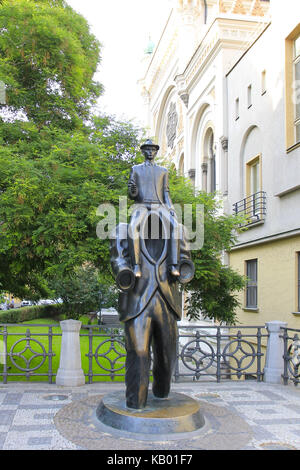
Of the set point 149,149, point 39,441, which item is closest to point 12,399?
point 39,441

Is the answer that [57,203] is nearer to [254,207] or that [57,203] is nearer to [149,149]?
[149,149]

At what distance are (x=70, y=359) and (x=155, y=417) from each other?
3.71m

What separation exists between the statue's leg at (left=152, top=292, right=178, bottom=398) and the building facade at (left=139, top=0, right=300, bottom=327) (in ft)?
27.9

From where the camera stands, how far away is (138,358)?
540 cm

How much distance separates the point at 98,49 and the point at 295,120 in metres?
6.88

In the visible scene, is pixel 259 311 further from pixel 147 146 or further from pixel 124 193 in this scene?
pixel 147 146

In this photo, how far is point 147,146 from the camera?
6.16 metres

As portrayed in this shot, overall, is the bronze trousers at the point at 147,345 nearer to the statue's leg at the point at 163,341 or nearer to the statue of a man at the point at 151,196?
the statue's leg at the point at 163,341

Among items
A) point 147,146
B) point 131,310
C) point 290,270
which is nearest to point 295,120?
point 290,270

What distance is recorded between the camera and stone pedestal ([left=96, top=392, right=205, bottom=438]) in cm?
507

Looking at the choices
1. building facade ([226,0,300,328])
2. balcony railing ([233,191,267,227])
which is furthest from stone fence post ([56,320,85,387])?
balcony railing ([233,191,267,227])

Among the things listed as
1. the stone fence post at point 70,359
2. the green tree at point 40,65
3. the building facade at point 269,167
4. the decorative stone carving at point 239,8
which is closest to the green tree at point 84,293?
the building facade at point 269,167

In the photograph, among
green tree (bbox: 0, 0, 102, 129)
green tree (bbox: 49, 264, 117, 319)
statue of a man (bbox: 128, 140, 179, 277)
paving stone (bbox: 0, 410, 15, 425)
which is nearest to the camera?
statue of a man (bbox: 128, 140, 179, 277)

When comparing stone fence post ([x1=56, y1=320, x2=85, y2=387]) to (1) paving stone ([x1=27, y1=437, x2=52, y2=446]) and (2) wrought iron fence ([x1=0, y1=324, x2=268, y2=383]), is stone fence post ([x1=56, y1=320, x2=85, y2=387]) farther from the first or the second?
(1) paving stone ([x1=27, y1=437, x2=52, y2=446])
